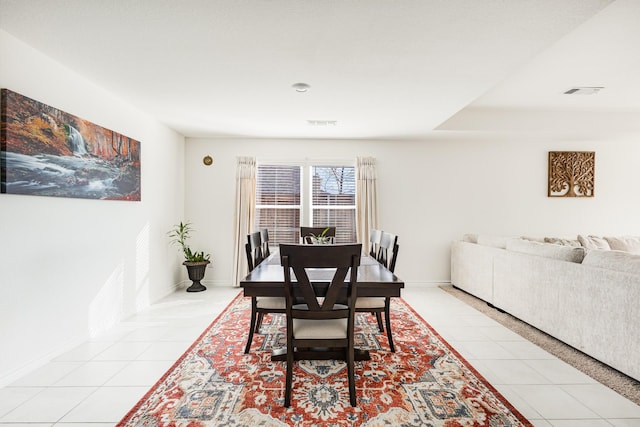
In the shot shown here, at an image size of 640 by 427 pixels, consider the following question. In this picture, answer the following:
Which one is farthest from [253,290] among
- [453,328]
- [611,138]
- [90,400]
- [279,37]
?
[611,138]

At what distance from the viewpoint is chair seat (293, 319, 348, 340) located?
222cm

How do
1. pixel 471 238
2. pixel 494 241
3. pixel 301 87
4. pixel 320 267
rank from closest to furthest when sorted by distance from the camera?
pixel 320 267, pixel 301 87, pixel 494 241, pixel 471 238

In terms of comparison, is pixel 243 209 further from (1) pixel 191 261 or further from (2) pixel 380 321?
(2) pixel 380 321

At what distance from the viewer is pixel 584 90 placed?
3979 mm

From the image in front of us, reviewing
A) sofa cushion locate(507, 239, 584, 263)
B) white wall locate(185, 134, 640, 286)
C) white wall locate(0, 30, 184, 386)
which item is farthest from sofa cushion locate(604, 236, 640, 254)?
white wall locate(0, 30, 184, 386)

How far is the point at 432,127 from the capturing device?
4.79m

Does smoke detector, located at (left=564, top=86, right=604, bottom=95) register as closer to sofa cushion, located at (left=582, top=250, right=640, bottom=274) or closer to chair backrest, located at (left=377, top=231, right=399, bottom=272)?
sofa cushion, located at (left=582, top=250, right=640, bottom=274)

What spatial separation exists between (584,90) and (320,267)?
4.01m

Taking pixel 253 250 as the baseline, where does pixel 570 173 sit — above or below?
above

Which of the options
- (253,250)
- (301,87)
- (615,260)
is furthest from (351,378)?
(301,87)

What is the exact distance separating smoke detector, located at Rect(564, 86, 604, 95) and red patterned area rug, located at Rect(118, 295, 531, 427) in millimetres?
3266

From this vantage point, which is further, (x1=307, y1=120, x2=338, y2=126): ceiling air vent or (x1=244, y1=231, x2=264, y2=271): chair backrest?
(x1=307, y1=120, x2=338, y2=126): ceiling air vent

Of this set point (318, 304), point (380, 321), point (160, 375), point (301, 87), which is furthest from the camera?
point (380, 321)

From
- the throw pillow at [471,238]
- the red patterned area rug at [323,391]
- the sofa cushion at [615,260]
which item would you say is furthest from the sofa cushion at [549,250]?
the red patterned area rug at [323,391]
